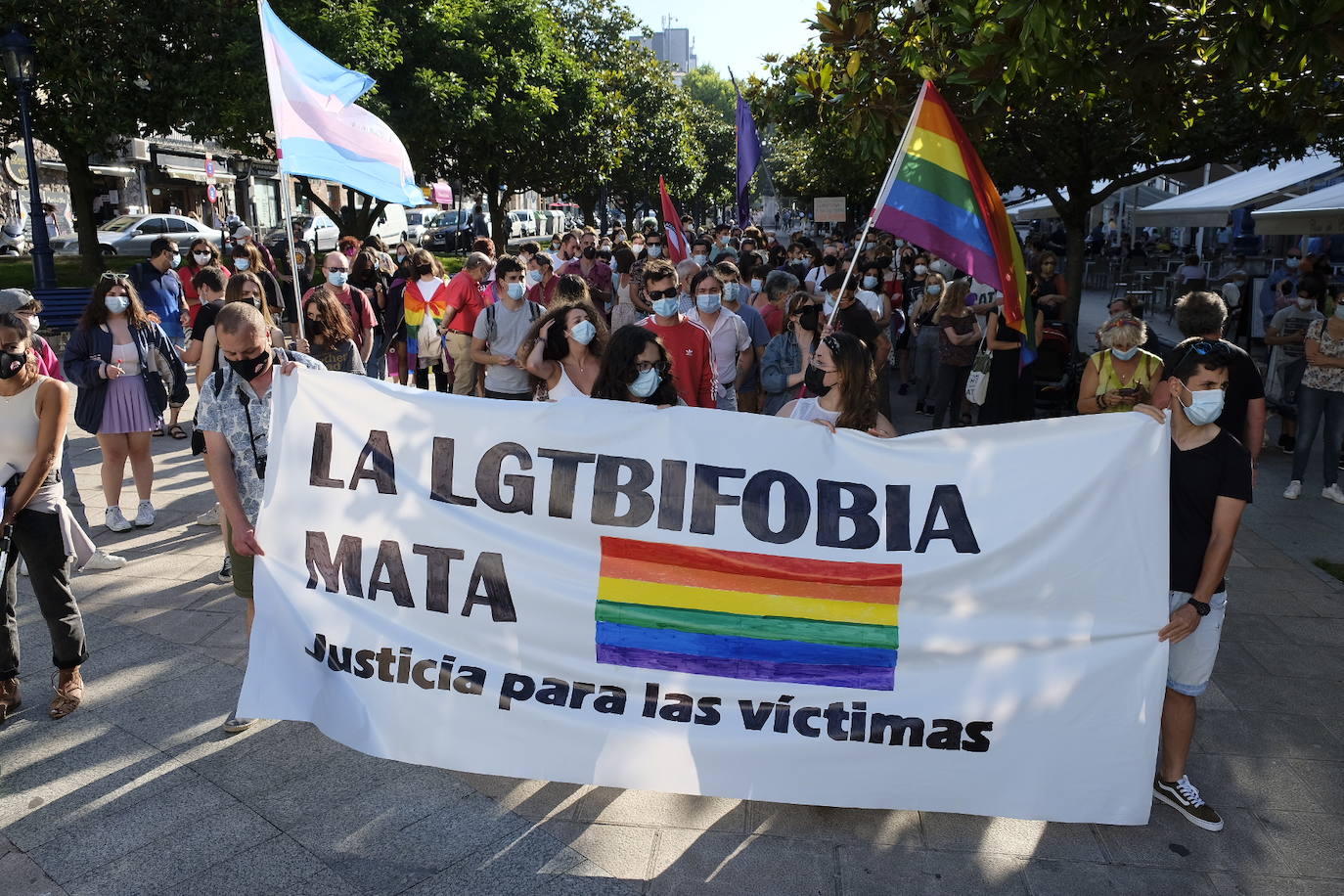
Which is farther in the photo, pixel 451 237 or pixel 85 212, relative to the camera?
pixel 451 237

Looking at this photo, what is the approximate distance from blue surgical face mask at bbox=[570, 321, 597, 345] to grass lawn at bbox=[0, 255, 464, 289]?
15164 mm

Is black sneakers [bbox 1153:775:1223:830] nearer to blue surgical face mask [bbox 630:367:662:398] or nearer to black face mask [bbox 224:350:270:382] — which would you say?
blue surgical face mask [bbox 630:367:662:398]

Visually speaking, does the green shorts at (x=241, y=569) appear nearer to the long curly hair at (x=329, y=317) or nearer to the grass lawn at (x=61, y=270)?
the long curly hair at (x=329, y=317)

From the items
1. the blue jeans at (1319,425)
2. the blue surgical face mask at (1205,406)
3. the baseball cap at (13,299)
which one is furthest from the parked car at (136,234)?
the blue surgical face mask at (1205,406)

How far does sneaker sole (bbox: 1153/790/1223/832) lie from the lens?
3854mm

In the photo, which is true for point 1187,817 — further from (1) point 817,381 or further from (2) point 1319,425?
(2) point 1319,425

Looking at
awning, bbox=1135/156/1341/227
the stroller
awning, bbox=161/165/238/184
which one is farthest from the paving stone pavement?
awning, bbox=161/165/238/184

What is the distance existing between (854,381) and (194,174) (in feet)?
161

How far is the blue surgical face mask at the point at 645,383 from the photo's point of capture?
14.9 ft

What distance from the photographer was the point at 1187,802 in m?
3.93

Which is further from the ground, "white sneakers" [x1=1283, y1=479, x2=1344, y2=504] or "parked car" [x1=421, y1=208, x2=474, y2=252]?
"parked car" [x1=421, y1=208, x2=474, y2=252]

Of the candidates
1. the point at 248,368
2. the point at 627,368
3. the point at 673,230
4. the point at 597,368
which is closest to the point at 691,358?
the point at 597,368

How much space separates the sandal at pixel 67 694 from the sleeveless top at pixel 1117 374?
17.7 ft

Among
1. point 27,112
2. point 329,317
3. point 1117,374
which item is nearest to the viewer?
point 1117,374
